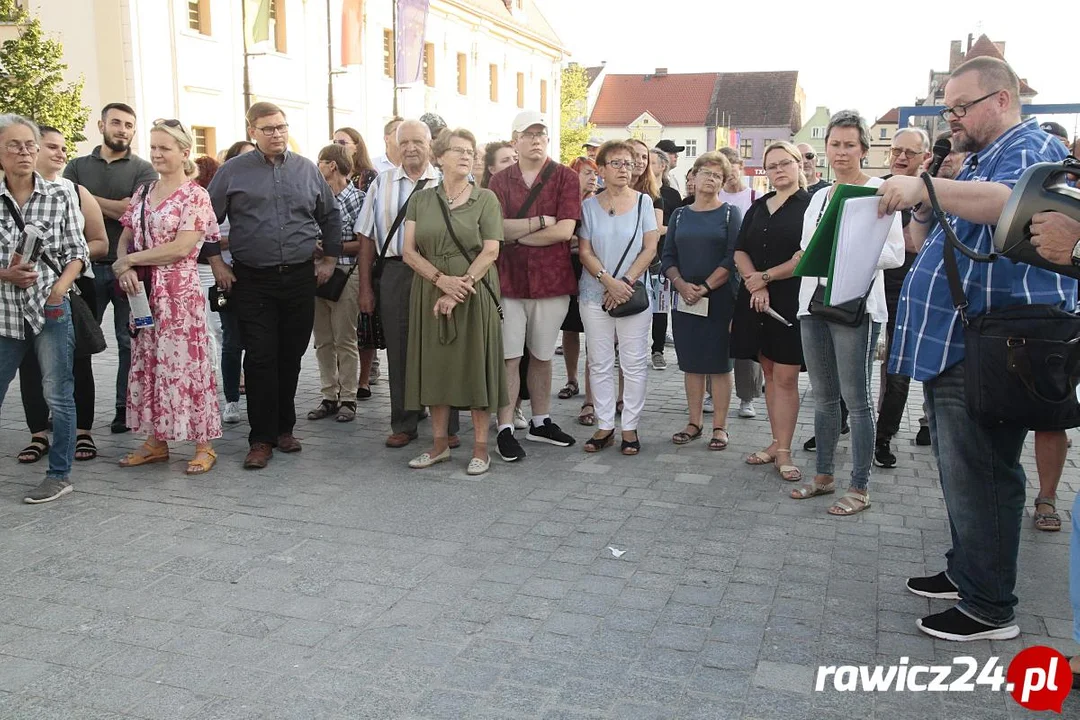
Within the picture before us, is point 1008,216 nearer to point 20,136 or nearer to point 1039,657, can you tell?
point 1039,657

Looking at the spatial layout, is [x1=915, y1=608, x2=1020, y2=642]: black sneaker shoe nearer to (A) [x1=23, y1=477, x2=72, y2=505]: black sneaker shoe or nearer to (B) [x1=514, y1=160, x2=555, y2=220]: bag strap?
(B) [x1=514, y1=160, x2=555, y2=220]: bag strap

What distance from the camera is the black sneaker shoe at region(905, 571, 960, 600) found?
422 centimetres

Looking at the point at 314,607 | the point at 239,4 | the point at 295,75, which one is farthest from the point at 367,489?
the point at 295,75

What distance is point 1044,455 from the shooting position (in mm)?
5238

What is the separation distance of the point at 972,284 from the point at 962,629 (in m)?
1.34

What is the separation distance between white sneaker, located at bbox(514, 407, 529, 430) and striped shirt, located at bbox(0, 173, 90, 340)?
321cm

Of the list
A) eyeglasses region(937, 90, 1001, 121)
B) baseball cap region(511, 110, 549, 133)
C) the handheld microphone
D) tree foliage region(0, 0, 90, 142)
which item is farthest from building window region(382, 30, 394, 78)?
eyeglasses region(937, 90, 1001, 121)

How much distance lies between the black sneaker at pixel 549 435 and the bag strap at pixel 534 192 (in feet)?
4.89

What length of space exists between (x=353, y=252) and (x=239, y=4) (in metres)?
21.4

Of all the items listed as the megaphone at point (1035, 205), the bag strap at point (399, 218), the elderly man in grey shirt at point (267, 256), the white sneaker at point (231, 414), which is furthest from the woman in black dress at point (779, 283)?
the white sneaker at point (231, 414)

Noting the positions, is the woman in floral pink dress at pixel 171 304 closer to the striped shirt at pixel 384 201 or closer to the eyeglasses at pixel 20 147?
the eyeglasses at pixel 20 147

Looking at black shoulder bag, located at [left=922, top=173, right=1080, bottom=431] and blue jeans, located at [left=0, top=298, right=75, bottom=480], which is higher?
black shoulder bag, located at [left=922, top=173, right=1080, bottom=431]

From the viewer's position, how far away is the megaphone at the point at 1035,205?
3100mm

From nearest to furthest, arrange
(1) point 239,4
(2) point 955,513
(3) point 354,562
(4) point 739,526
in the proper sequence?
(2) point 955,513 < (3) point 354,562 < (4) point 739,526 < (1) point 239,4
